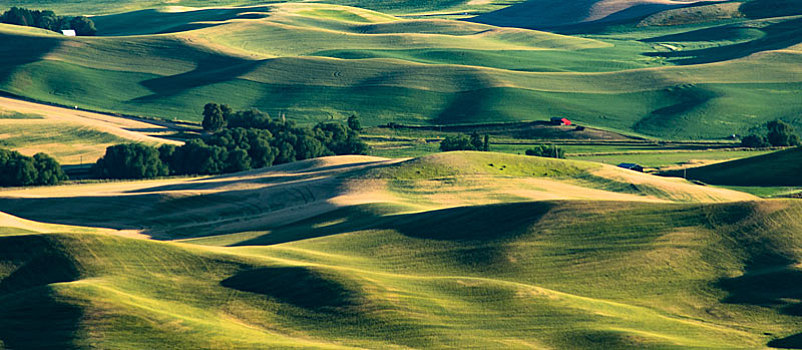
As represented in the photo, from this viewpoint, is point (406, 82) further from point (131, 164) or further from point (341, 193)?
point (341, 193)

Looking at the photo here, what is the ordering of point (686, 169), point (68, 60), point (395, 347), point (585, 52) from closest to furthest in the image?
point (395, 347)
point (686, 169)
point (68, 60)
point (585, 52)

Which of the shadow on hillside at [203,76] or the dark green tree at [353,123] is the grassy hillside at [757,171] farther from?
the shadow on hillside at [203,76]

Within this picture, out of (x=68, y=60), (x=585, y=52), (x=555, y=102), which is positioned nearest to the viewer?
(x=555, y=102)

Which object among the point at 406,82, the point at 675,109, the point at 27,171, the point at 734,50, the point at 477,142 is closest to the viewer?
the point at 27,171

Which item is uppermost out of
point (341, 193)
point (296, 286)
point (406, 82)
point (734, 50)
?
point (296, 286)

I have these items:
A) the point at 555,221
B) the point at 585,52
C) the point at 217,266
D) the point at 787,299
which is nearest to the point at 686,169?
the point at 555,221

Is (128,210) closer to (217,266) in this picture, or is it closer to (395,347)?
(217,266)

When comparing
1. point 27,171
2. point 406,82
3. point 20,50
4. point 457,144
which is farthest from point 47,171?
point 20,50
